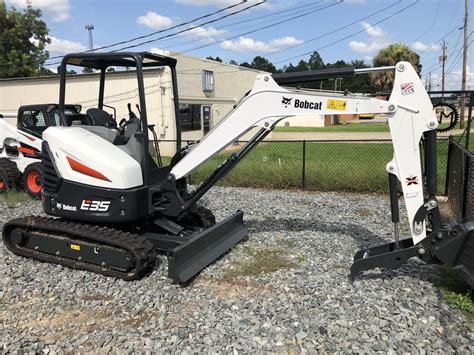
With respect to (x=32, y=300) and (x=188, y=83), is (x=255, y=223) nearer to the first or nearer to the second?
(x=32, y=300)

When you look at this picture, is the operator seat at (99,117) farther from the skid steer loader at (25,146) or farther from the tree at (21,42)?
the tree at (21,42)

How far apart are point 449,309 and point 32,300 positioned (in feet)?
14.0

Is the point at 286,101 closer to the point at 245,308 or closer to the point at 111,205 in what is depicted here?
the point at 245,308

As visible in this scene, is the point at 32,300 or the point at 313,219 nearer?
the point at 32,300

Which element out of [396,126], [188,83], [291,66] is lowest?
[396,126]

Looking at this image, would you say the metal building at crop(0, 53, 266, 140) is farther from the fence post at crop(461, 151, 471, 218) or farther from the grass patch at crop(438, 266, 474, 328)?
the grass patch at crop(438, 266, 474, 328)

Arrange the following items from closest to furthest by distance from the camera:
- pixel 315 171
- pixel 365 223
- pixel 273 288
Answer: pixel 273 288, pixel 365 223, pixel 315 171

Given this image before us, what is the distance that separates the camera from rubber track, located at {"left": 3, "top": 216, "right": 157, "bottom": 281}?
16.3ft

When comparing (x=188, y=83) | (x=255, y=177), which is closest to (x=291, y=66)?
(x=188, y=83)

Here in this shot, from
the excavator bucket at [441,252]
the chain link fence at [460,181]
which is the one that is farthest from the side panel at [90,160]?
the chain link fence at [460,181]

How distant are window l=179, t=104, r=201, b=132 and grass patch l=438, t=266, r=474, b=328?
17915 mm

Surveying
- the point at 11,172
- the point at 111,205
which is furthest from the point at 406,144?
the point at 11,172

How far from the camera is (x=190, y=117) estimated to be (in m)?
22.7

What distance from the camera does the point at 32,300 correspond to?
464 centimetres
